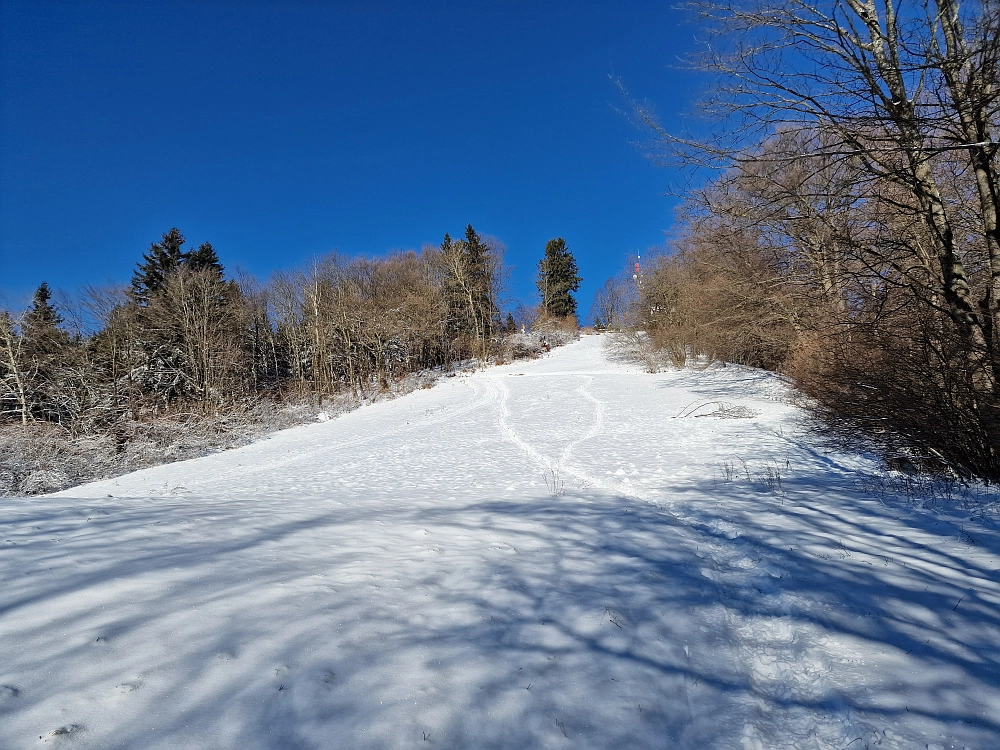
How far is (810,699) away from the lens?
8.01 ft

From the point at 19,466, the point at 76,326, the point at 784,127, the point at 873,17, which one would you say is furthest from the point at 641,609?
the point at 76,326

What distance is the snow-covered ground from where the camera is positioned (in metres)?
A: 2.04

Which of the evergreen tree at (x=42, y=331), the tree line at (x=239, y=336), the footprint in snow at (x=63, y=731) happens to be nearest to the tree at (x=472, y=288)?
the tree line at (x=239, y=336)

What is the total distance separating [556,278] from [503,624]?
54278 mm

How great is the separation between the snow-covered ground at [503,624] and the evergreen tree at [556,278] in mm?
49538

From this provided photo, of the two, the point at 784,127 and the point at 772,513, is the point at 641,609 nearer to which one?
the point at 772,513

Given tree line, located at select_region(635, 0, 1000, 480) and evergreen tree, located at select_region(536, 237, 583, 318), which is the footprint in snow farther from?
evergreen tree, located at select_region(536, 237, 583, 318)

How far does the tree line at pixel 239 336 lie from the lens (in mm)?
20625

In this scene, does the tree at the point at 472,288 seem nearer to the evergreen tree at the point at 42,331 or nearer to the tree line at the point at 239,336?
the tree line at the point at 239,336

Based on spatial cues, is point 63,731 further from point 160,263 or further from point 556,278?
point 556,278

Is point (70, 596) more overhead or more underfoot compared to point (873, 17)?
more underfoot

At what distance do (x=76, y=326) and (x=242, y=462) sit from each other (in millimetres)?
19930

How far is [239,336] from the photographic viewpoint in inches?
1256

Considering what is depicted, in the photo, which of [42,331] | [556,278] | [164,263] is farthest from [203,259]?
[556,278]
